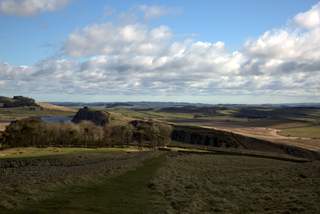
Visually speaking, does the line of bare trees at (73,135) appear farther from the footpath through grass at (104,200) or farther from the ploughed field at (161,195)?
the footpath through grass at (104,200)

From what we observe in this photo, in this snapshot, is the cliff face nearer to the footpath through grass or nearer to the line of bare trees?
the line of bare trees

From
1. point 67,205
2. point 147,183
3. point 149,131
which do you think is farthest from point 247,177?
point 149,131

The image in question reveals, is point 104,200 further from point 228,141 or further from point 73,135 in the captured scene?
point 228,141

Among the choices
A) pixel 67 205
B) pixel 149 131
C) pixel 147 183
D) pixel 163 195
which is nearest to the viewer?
pixel 67 205

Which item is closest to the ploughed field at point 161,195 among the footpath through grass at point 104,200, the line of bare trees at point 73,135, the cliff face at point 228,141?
the footpath through grass at point 104,200

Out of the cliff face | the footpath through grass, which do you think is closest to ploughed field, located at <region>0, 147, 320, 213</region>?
the footpath through grass

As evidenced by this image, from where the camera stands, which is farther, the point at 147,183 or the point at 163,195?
the point at 147,183

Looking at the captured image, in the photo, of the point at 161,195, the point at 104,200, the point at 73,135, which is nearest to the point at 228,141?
the point at 73,135

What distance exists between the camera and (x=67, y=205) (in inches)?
915

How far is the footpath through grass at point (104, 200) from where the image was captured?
22.4 metres

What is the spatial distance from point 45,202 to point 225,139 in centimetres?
13817

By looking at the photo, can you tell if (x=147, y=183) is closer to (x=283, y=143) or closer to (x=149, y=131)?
(x=149, y=131)

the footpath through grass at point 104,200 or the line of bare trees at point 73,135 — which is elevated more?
the footpath through grass at point 104,200

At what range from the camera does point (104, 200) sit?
83.6ft
